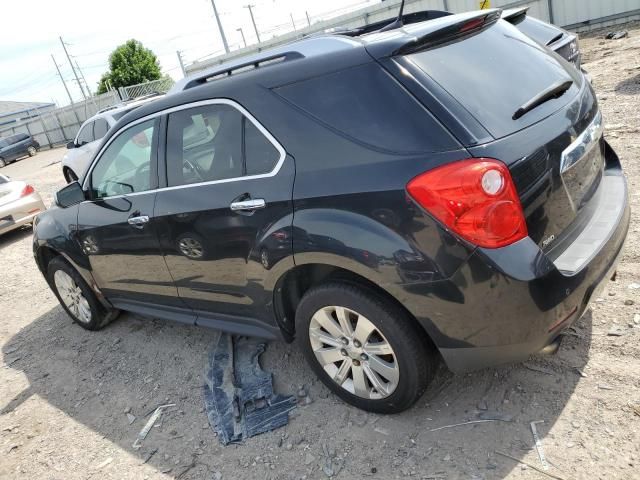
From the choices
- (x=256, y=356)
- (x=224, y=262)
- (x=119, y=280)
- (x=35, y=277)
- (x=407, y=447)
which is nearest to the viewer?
(x=407, y=447)

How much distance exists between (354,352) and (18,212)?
27.8 feet

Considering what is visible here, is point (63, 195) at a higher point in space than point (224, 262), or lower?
higher

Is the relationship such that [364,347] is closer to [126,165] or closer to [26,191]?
[126,165]

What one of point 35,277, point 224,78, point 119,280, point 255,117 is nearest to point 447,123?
point 255,117

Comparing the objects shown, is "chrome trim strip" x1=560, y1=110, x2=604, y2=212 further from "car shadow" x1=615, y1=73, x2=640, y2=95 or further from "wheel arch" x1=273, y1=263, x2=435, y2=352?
"car shadow" x1=615, y1=73, x2=640, y2=95

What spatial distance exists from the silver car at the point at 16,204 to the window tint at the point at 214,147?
715cm

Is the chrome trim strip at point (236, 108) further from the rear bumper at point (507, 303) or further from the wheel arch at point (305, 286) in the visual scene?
the rear bumper at point (507, 303)

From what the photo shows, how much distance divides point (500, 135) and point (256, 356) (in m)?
2.25

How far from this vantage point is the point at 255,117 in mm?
2814

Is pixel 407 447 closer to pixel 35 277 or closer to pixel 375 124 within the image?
pixel 375 124

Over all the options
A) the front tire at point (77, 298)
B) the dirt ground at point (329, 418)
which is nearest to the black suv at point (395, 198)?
the dirt ground at point (329, 418)

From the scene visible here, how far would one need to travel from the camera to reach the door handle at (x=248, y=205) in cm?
276

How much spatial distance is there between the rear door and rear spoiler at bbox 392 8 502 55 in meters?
0.80

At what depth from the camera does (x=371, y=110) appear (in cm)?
239
